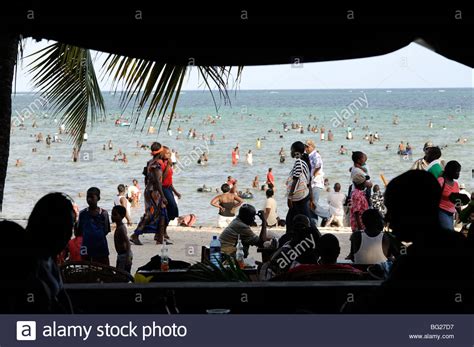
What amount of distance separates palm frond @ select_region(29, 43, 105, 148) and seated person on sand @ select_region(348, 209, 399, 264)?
2.52 metres

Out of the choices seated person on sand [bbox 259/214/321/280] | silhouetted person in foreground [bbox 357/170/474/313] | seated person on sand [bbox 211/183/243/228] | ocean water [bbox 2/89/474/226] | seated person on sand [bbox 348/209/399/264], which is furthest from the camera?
ocean water [bbox 2/89/474/226]

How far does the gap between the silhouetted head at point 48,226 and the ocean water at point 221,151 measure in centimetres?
1699

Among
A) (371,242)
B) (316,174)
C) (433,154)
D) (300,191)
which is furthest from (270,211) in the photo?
(371,242)

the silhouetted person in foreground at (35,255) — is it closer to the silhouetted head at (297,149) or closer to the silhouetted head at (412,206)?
the silhouetted head at (412,206)

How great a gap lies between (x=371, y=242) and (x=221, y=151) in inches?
1654

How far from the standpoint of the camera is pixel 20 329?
2.81 meters

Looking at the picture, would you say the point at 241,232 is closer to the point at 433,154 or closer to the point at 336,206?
the point at 433,154

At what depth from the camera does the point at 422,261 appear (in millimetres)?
2221

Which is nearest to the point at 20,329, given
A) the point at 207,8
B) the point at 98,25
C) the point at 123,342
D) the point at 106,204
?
the point at 123,342

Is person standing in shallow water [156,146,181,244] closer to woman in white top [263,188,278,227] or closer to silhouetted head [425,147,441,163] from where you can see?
woman in white top [263,188,278,227]

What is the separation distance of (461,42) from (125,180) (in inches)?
1434

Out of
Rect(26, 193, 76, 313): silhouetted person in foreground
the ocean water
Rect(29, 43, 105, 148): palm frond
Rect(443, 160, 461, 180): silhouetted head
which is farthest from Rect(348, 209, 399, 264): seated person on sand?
the ocean water

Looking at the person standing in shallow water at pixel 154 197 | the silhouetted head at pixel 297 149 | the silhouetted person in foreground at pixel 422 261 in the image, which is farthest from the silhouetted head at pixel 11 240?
the person standing in shallow water at pixel 154 197

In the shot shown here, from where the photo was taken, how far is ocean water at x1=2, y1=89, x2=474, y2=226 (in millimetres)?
34500
